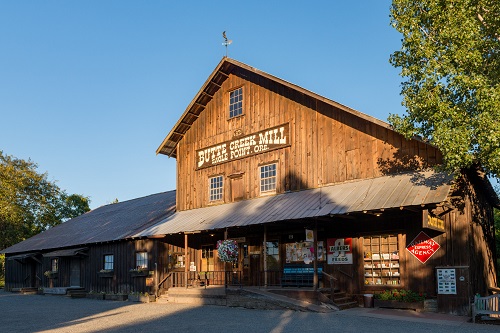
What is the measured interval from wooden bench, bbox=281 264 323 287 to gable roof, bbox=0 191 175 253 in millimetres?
8484

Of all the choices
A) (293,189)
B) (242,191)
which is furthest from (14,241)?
(293,189)

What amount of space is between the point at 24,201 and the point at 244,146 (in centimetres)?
3303

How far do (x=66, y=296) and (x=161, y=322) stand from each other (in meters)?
14.8

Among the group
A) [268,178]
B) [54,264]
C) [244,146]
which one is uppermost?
[244,146]

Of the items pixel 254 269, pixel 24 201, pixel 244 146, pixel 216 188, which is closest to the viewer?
pixel 254 269

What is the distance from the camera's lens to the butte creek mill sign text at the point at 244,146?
20.7 metres

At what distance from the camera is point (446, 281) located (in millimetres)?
15000

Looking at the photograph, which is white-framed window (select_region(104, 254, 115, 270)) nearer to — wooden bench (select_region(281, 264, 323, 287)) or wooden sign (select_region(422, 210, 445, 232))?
wooden bench (select_region(281, 264, 323, 287))

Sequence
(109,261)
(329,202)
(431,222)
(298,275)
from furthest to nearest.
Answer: (109,261), (298,275), (329,202), (431,222)

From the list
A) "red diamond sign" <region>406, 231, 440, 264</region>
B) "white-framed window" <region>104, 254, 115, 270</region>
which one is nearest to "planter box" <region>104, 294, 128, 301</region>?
"white-framed window" <region>104, 254, 115, 270</region>

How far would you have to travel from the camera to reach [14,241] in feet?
150

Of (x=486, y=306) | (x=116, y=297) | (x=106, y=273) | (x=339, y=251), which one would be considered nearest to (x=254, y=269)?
(x=339, y=251)

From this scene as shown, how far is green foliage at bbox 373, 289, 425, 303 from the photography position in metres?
15.6

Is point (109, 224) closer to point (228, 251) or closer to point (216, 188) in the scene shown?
point (216, 188)
